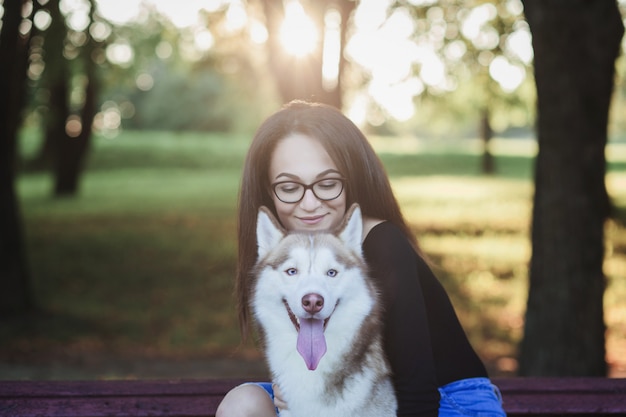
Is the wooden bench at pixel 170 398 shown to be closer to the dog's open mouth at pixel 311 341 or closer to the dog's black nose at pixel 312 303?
the dog's open mouth at pixel 311 341

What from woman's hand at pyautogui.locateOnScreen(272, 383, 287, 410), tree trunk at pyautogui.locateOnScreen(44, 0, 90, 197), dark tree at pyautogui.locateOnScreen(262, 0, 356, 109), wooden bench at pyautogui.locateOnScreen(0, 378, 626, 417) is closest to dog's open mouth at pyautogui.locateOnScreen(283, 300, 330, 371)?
woman's hand at pyautogui.locateOnScreen(272, 383, 287, 410)

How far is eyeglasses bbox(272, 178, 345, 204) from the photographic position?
2959mm

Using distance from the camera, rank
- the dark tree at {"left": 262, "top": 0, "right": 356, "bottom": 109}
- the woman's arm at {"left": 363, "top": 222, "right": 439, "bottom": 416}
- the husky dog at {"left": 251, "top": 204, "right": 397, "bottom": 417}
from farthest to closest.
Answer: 1. the dark tree at {"left": 262, "top": 0, "right": 356, "bottom": 109}
2. the woman's arm at {"left": 363, "top": 222, "right": 439, "bottom": 416}
3. the husky dog at {"left": 251, "top": 204, "right": 397, "bottom": 417}

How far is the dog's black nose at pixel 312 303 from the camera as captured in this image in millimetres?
2324

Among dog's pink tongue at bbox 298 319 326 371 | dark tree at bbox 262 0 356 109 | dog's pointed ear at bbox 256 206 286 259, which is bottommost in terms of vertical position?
dog's pink tongue at bbox 298 319 326 371

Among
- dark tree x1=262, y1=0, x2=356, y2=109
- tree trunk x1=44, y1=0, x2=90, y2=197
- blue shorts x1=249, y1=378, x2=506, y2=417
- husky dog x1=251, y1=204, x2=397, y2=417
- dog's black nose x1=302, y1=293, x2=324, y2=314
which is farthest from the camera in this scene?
tree trunk x1=44, y1=0, x2=90, y2=197

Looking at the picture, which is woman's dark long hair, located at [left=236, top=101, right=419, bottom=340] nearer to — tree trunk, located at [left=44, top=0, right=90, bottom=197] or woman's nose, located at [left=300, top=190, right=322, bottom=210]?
woman's nose, located at [left=300, top=190, right=322, bottom=210]

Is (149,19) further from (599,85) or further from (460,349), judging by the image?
(460,349)

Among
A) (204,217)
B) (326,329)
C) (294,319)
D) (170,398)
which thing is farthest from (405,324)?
(204,217)

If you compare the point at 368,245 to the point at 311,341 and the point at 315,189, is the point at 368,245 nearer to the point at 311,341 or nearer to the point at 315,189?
the point at 315,189

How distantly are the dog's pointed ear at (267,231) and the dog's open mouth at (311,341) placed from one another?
36 centimetres

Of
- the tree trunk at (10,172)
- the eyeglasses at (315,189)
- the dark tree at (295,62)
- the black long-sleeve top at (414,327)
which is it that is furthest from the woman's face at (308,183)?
the tree trunk at (10,172)

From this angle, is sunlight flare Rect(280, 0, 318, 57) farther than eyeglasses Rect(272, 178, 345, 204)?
Yes

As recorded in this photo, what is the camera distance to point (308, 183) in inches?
116
